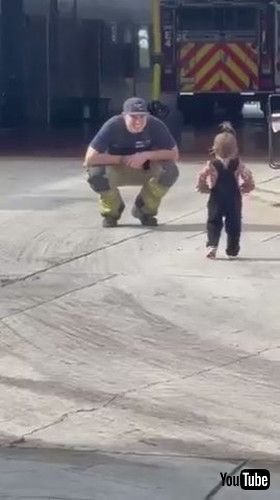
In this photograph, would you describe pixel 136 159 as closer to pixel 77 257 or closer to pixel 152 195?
pixel 152 195

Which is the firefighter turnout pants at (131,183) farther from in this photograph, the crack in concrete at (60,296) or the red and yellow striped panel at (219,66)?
the red and yellow striped panel at (219,66)

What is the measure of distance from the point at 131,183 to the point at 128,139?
488 mm

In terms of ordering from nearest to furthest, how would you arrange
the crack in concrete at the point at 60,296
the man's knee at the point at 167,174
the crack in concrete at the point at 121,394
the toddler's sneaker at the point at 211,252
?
the crack in concrete at the point at 121,394, the crack in concrete at the point at 60,296, the toddler's sneaker at the point at 211,252, the man's knee at the point at 167,174

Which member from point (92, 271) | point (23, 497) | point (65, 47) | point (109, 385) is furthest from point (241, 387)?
point (65, 47)

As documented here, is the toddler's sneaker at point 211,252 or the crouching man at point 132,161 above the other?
the crouching man at point 132,161

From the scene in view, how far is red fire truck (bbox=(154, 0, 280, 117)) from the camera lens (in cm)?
2886

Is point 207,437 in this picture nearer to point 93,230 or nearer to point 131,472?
point 131,472

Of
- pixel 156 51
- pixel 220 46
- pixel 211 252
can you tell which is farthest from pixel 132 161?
pixel 220 46

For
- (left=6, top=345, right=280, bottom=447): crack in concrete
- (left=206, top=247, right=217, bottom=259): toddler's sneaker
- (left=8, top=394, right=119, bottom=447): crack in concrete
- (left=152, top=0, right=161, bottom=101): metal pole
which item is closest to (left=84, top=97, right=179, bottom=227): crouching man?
(left=206, top=247, right=217, bottom=259): toddler's sneaker

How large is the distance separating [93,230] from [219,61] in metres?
13.1

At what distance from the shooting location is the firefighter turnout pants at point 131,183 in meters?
16.4

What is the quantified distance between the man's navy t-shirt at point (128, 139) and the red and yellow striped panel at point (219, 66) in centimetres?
1266

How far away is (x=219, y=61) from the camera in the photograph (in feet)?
95.2

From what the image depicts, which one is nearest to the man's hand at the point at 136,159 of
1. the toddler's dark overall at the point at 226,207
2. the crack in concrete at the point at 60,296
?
the toddler's dark overall at the point at 226,207
